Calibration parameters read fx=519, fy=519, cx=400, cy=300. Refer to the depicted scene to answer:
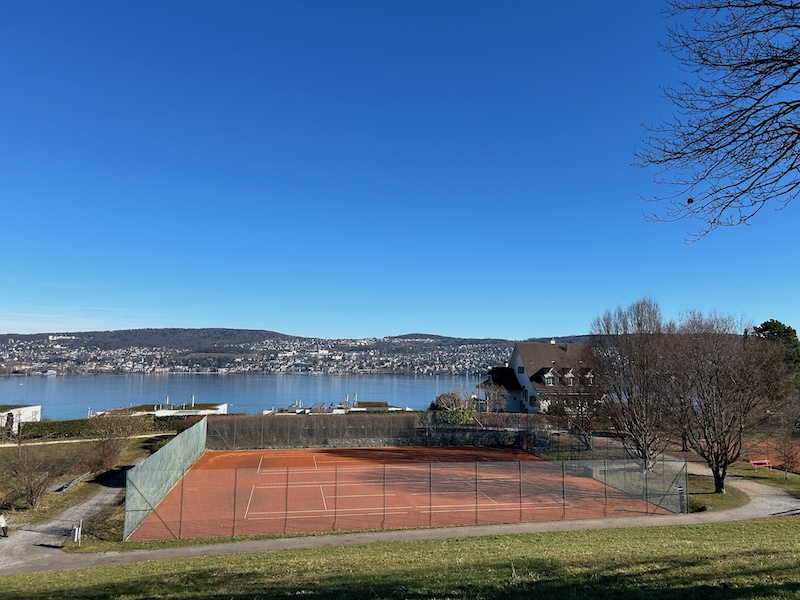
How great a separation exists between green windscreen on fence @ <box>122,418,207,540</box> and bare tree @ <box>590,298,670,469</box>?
2641 centimetres

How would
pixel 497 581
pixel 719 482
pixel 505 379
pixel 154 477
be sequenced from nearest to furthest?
pixel 497 581, pixel 154 477, pixel 719 482, pixel 505 379

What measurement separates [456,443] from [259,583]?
4100 cm

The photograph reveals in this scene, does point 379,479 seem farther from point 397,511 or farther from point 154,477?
point 154,477

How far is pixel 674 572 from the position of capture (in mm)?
8242

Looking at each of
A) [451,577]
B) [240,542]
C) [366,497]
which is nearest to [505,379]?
[366,497]

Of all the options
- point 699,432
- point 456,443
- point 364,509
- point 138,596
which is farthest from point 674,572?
point 456,443

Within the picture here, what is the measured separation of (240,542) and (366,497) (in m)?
10.4

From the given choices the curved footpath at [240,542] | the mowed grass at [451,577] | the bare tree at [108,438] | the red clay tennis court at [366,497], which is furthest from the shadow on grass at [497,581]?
the bare tree at [108,438]

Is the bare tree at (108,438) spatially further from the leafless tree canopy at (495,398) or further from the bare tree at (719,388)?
the leafless tree canopy at (495,398)

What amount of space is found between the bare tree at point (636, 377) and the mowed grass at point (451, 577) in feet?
72.3

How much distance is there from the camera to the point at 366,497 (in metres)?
27.4

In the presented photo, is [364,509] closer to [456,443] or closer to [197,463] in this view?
[197,463]

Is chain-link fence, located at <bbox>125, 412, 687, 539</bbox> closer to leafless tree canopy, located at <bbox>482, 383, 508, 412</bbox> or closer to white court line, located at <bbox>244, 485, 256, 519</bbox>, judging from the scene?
white court line, located at <bbox>244, 485, 256, 519</bbox>

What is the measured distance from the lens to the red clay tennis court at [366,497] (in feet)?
70.8
